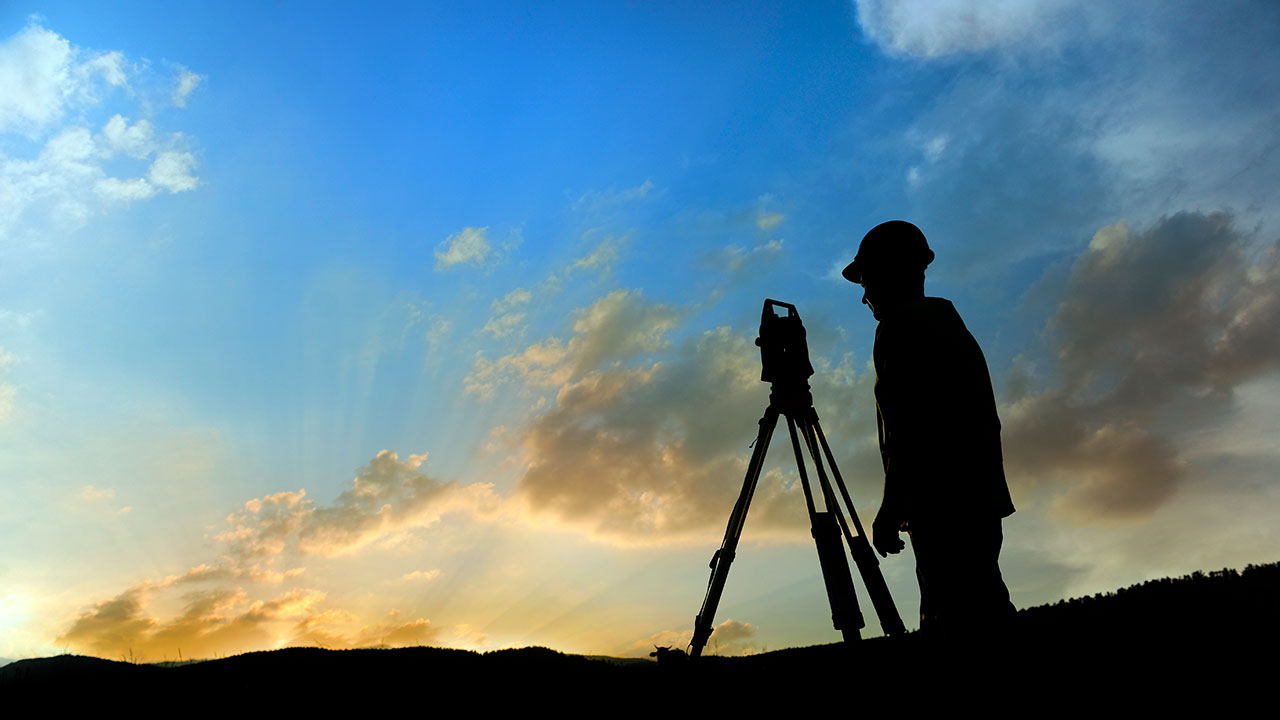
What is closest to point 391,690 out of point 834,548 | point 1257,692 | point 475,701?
point 475,701

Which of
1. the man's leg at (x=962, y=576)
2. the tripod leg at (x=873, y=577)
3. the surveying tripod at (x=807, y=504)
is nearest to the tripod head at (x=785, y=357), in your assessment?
the surveying tripod at (x=807, y=504)

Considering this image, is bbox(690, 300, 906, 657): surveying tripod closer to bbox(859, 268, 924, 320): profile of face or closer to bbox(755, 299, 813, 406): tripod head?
bbox(755, 299, 813, 406): tripod head

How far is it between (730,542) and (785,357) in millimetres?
2056

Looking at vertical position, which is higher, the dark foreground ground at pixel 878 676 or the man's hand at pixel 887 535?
the man's hand at pixel 887 535

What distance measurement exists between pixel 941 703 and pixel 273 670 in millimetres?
5052

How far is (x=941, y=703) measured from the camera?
110 inches

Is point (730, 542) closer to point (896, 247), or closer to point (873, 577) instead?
point (873, 577)

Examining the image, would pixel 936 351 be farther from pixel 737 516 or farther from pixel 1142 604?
pixel 737 516

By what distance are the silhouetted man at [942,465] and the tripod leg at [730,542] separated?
344cm

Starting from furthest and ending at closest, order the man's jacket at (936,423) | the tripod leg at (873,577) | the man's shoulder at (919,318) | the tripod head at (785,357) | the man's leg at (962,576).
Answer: the tripod head at (785,357) < the tripod leg at (873,577) < the man's shoulder at (919,318) < the man's jacket at (936,423) < the man's leg at (962,576)

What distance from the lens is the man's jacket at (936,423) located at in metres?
3.40

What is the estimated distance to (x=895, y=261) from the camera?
387 centimetres

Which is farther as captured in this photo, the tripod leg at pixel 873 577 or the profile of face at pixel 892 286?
the tripod leg at pixel 873 577

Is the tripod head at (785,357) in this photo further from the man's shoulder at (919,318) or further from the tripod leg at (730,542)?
the man's shoulder at (919,318)
